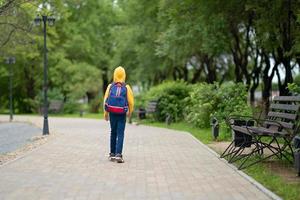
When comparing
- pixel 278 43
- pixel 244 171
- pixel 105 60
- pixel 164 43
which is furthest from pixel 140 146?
pixel 105 60

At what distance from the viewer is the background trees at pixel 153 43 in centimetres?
2127

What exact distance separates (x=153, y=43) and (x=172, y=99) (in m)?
10.5

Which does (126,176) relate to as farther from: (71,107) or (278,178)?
(71,107)

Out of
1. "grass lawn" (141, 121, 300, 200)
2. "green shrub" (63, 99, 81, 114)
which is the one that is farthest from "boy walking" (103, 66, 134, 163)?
"green shrub" (63, 99, 81, 114)

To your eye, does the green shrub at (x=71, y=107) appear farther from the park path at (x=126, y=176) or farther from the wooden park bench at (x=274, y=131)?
the wooden park bench at (x=274, y=131)

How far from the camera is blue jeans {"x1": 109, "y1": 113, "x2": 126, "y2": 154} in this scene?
1176 centimetres

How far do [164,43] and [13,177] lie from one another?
779 inches

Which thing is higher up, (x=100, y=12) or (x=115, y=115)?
(x=100, y=12)

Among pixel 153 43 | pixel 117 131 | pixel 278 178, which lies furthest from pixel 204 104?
pixel 153 43

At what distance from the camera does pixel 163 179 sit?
932 centimetres

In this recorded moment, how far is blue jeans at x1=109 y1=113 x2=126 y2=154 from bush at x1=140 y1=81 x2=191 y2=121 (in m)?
14.4

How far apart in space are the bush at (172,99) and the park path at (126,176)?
11.7 meters

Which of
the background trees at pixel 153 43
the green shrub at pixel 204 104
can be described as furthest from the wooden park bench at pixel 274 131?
the green shrub at pixel 204 104

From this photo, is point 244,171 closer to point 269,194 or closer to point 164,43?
point 269,194
